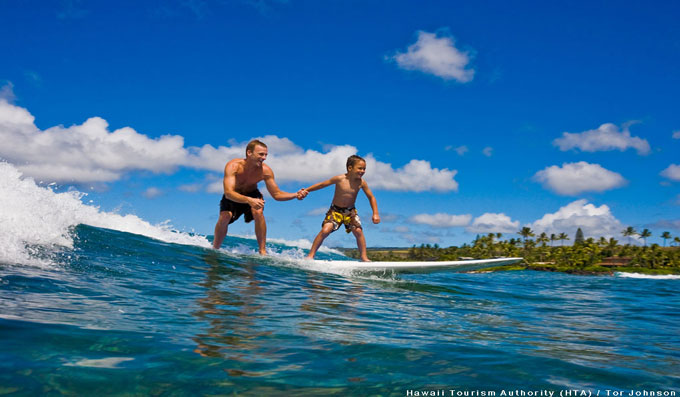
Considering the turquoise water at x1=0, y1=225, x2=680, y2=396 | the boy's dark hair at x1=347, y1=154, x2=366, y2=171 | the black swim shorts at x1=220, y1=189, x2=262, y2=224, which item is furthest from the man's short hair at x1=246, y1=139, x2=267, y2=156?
the turquoise water at x1=0, y1=225, x2=680, y2=396

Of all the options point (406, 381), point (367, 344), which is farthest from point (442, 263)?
point (406, 381)

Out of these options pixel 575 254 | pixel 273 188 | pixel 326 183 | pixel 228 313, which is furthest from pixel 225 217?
pixel 575 254

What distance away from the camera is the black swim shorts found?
9312 mm

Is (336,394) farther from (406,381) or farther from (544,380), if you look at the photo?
(544,380)

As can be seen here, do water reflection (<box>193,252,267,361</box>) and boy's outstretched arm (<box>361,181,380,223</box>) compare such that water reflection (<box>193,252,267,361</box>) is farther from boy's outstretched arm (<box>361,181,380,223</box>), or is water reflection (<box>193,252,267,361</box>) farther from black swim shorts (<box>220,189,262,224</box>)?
boy's outstretched arm (<box>361,181,380,223</box>)

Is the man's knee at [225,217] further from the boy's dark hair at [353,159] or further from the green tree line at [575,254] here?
the green tree line at [575,254]

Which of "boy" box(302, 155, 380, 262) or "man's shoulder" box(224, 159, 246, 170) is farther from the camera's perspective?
"boy" box(302, 155, 380, 262)

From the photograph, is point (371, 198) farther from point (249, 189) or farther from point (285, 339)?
point (285, 339)

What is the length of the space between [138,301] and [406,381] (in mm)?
2912

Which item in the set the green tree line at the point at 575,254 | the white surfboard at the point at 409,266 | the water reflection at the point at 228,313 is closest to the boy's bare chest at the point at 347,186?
the white surfboard at the point at 409,266

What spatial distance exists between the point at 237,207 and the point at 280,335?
6090mm

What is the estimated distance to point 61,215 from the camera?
9211 millimetres

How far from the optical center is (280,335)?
11.6 ft

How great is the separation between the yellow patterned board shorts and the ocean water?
2.26m
